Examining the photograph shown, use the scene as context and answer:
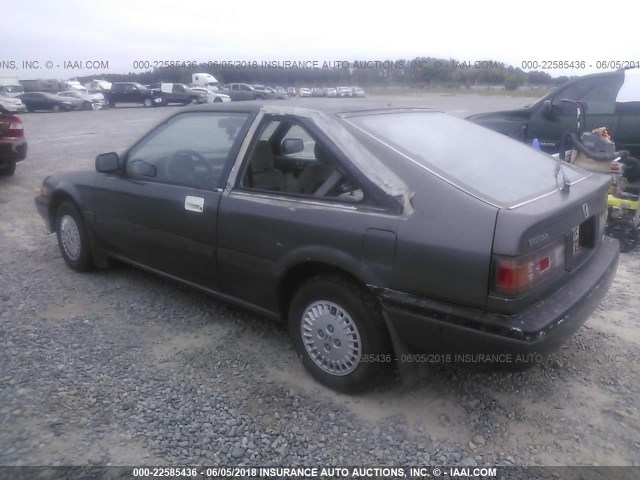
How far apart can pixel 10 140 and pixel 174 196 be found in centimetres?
653

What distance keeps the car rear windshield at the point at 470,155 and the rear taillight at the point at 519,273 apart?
29 centimetres

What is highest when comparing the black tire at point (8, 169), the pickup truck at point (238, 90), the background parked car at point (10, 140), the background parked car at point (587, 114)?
the pickup truck at point (238, 90)

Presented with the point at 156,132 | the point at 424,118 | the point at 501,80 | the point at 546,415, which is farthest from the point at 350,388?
the point at 501,80

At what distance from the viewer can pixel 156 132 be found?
389 cm

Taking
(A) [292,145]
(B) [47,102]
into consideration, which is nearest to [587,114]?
(A) [292,145]

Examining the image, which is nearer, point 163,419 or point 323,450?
point 323,450

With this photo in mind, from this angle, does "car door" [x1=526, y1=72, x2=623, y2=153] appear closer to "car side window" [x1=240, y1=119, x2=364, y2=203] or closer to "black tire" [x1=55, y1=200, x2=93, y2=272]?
"car side window" [x1=240, y1=119, x2=364, y2=203]

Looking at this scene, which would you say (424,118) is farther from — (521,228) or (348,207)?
(521,228)

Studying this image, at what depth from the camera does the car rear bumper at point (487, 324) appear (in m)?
2.28

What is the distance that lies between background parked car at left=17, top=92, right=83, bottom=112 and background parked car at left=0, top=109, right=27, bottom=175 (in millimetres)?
24259

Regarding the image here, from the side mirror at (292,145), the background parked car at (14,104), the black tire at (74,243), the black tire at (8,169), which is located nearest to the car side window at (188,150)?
the side mirror at (292,145)

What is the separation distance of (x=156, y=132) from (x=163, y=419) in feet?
6.89

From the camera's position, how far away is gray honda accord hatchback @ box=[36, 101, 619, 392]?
7.63ft

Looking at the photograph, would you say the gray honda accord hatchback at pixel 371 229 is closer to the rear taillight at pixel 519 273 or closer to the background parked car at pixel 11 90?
the rear taillight at pixel 519 273
